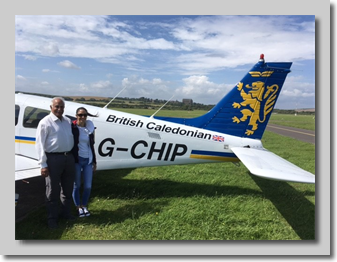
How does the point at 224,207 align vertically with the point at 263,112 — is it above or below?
below

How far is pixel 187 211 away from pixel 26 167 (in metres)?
2.89

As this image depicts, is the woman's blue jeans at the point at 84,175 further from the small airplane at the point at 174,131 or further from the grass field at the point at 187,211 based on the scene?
the small airplane at the point at 174,131

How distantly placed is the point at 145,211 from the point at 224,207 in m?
1.43

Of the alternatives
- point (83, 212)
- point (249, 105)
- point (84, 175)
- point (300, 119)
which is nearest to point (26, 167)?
point (84, 175)

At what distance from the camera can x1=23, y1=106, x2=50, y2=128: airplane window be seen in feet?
14.5

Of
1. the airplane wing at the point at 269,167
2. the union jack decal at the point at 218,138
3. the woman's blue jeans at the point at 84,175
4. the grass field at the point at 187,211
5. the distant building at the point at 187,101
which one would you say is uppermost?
the distant building at the point at 187,101

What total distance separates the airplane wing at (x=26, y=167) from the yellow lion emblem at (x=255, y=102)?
150 inches

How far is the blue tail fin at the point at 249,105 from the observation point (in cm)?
470

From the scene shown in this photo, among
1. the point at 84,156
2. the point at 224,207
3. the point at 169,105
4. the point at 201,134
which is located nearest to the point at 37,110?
the point at 84,156

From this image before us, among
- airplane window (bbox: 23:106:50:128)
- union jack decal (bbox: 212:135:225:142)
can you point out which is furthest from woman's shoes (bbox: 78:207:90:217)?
union jack decal (bbox: 212:135:225:142)

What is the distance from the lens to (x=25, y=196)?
15.2ft

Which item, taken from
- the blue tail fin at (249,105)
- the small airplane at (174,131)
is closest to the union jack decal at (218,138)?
the small airplane at (174,131)
